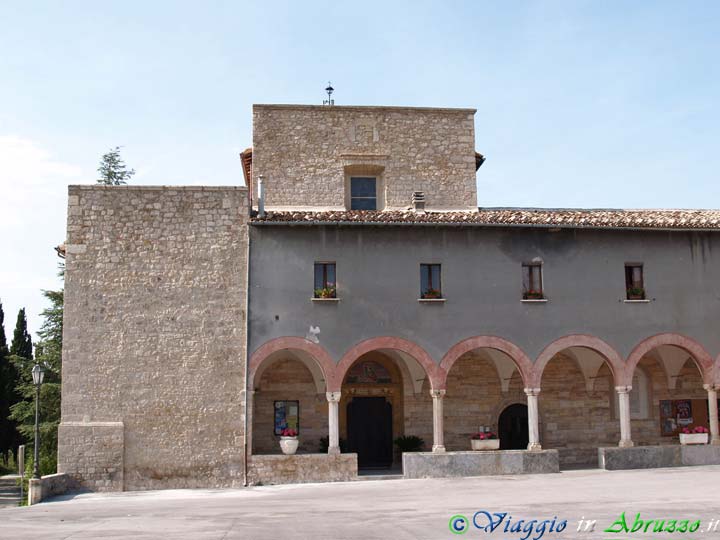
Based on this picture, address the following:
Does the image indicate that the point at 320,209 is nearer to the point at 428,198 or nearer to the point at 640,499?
the point at 428,198

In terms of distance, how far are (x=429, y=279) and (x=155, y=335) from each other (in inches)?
287

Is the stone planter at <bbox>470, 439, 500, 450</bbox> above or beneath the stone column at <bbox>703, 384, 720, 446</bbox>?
beneath

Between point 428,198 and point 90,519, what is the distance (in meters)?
14.1

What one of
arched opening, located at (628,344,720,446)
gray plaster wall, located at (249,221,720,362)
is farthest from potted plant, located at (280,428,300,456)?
arched opening, located at (628,344,720,446)

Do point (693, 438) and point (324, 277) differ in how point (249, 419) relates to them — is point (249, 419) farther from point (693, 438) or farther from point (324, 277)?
point (693, 438)

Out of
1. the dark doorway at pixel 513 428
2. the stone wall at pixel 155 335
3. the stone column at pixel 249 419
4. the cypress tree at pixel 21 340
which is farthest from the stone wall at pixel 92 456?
the cypress tree at pixel 21 340

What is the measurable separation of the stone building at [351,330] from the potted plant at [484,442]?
1.25 feet

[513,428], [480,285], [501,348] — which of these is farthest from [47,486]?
[513,428]

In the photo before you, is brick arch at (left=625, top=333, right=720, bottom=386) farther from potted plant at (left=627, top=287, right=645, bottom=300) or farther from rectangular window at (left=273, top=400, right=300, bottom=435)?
rectangular window at (left=273, top=400, right=300, bottom=435)

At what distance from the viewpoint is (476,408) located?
23.6 meters

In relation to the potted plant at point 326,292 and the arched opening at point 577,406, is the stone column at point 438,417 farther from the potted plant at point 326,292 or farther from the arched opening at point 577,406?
the arched opening at point 577,406

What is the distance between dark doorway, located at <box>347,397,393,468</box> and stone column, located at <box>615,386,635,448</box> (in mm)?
6392

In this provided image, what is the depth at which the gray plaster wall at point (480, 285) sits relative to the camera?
21062 millimetres

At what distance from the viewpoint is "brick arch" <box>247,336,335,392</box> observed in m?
20.6
